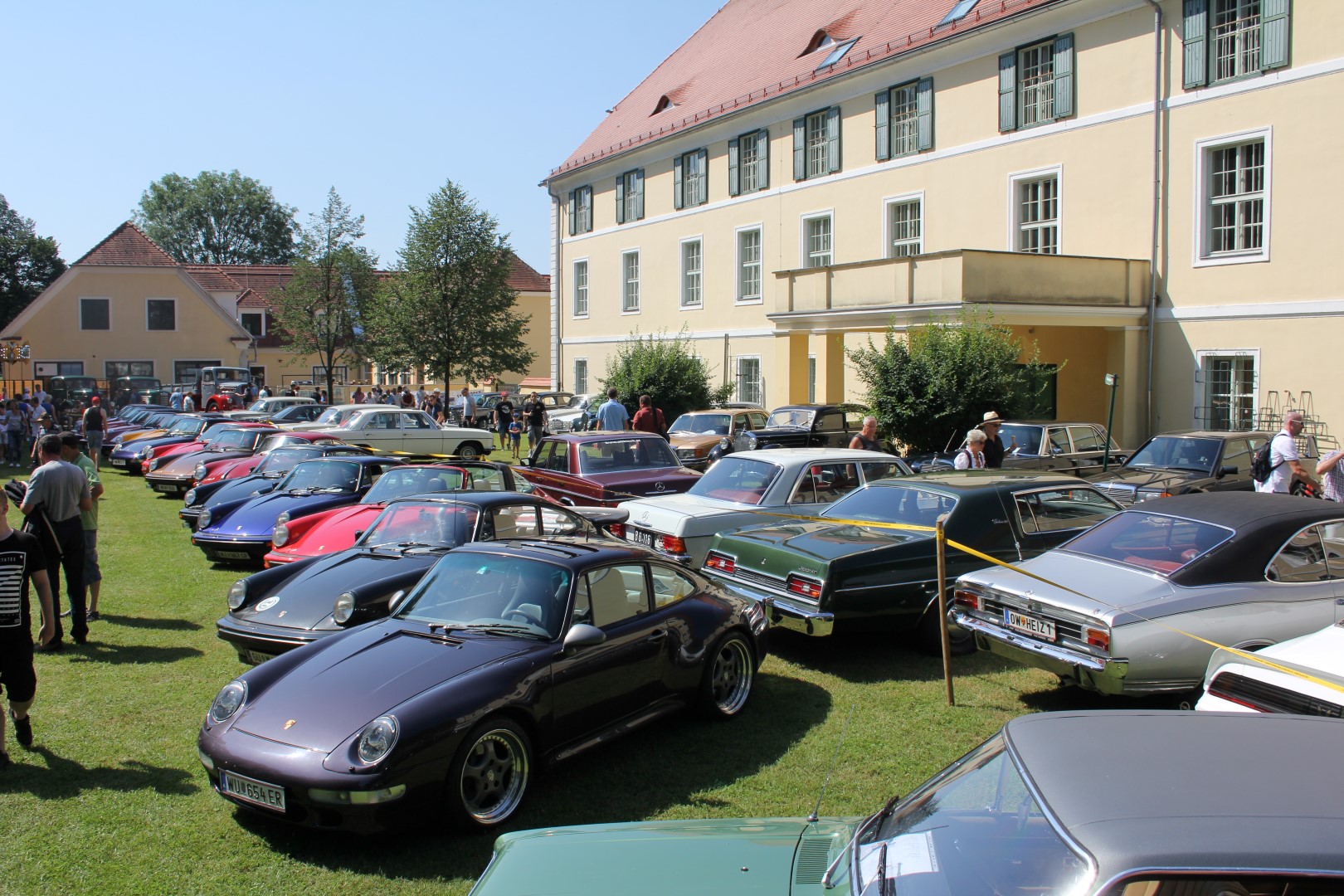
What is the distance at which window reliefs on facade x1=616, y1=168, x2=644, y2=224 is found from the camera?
121 feet

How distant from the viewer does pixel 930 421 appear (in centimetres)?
1869

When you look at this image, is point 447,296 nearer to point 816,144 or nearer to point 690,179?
point 690,179

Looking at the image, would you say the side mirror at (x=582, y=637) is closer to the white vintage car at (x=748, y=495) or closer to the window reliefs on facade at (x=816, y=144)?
the white vintage car at (x=748, y=495)

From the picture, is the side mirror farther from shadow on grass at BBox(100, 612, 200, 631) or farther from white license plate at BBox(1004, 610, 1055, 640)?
shadow on grass at BBox(100, 612, 200, 631)

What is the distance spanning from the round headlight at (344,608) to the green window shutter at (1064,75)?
2064cm

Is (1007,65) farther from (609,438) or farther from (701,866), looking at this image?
(701,866)

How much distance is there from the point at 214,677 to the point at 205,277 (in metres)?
55.5

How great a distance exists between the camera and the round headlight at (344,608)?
708 cm

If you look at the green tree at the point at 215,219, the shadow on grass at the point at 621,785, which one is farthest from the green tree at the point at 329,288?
the green tree at the point at 215,219

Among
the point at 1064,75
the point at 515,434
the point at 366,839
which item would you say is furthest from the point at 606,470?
the point at 1064,75

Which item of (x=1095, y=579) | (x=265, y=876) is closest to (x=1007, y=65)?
(x=1095, y=579)

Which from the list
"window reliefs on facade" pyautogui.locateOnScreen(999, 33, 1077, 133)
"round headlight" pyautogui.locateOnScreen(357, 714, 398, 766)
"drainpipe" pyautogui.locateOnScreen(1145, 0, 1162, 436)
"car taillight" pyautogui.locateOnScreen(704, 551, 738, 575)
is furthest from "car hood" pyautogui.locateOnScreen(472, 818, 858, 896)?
"window reliefs on facade" pyautogui.locateOnScreen(999, 33, 1077, 133)

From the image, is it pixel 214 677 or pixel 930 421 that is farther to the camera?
pixel 930 421

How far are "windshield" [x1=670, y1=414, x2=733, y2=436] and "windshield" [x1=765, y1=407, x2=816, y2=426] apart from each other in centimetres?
96
